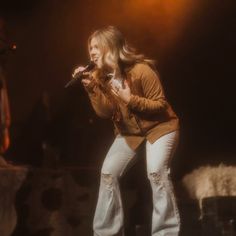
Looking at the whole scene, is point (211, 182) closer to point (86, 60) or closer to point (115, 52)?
point (115, 52)

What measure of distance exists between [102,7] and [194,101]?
1.27m

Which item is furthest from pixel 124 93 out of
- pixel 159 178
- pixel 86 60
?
pixel 86 60

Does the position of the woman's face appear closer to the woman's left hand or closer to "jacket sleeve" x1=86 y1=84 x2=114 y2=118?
"jacket sleeve" x1=86 y1=84 x2=114 y2=118

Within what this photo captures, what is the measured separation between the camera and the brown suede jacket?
3300mm

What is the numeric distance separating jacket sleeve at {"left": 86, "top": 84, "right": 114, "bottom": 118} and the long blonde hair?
0.18 m

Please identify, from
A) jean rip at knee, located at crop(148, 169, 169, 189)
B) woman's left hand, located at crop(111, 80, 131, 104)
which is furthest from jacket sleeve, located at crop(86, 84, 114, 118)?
jean rip at knee, located at crop(148, 169, 169, 189)

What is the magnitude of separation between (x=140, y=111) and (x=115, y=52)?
0.46m

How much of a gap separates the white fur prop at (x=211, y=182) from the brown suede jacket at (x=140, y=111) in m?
0.97

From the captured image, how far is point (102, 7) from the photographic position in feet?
16.5

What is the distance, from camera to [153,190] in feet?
10.5

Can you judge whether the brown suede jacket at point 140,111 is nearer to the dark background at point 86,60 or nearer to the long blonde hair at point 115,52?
the long blonde hair at point 115,52

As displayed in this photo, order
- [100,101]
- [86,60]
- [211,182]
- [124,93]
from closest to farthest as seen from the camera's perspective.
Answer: [124,93], [100,101], [211,182], [86,60]

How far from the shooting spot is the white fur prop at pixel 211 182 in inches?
165

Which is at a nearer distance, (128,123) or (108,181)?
(108,181)
